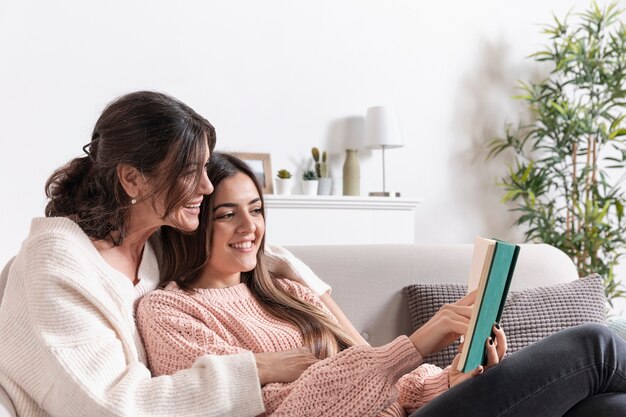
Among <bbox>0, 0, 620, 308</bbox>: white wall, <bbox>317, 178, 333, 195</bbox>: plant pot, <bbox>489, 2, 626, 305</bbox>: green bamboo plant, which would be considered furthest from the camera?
<bbox>489, 2, 626, 305</bbox>: green bamboo plant

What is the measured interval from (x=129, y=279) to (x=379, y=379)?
0.59 metres

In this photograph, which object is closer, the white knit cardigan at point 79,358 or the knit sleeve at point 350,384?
the white knit cardigan at point 79,358

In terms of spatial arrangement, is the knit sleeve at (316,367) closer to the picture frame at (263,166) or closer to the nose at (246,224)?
the nose at (246,224)

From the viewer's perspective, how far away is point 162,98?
1713 mm

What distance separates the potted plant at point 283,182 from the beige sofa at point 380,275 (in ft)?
6.27

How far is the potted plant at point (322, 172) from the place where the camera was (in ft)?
14.2

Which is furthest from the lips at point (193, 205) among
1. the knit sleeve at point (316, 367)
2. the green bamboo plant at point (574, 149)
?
the green bamboo plant at point (574, 149)

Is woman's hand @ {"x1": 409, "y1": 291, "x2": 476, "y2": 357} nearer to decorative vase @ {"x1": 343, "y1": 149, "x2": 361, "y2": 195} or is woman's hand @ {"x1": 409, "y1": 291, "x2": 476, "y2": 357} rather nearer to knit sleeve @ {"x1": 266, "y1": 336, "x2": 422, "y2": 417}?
knit sleeve @ {"x1": 266, "y1": 336, "x2": 422, "y2": 417}

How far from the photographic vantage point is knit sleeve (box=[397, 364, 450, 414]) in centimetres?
180

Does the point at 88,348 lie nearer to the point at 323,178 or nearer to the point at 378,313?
the point at 378,313

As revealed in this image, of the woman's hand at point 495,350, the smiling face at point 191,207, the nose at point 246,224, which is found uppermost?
the smiling face at point 191,207

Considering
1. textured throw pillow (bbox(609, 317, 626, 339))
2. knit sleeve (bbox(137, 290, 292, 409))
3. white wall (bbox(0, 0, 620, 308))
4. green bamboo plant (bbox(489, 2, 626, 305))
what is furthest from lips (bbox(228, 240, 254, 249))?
green bamboo plant (bbox(489, 2, 626, 305))

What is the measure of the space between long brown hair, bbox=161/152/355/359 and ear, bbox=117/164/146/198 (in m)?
0.27

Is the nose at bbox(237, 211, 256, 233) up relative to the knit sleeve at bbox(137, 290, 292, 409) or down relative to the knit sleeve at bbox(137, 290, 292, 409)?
up
